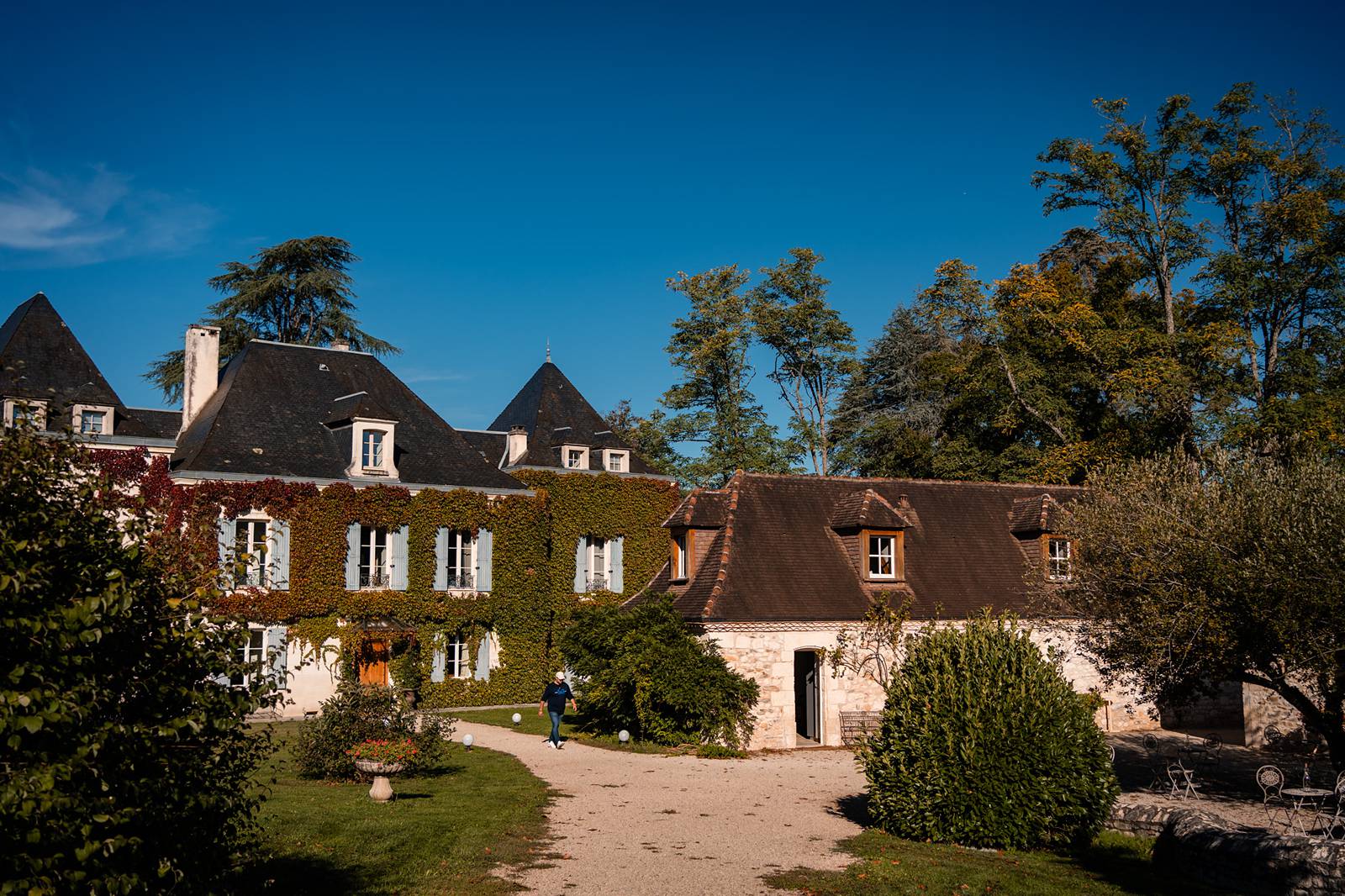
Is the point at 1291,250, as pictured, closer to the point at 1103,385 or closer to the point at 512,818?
the point at 1103,385

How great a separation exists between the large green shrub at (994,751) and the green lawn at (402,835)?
15.9ft

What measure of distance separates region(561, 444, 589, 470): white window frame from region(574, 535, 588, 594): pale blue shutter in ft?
13.5

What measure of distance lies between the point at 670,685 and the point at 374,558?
1205 centimetres

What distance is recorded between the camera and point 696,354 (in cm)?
4506

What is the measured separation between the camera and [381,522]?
30016 mm

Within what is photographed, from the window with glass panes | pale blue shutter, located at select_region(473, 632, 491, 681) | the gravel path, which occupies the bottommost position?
the gravel path

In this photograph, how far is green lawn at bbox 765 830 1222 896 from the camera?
11039 mm

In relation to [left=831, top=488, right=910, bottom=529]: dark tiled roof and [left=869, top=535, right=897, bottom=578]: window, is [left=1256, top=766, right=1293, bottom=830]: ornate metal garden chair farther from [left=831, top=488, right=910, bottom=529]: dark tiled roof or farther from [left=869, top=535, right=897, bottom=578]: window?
[left=831, top=488, right=910, bottom=529]: dark tiled roof

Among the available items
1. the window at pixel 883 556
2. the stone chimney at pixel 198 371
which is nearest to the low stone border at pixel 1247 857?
the window at pixel 883 556

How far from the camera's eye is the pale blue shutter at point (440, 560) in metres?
31.0

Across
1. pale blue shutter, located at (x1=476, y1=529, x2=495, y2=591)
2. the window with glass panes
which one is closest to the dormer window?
pale blue shutter, located at (x1=476, y1=529, x2=495, y2=591)

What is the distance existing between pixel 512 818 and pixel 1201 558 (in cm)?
1032

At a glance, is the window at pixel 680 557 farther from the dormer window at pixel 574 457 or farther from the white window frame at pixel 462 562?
the dormer window at pixel 574 457

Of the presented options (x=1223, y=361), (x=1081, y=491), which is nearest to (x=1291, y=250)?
(x=1223, y=361)
